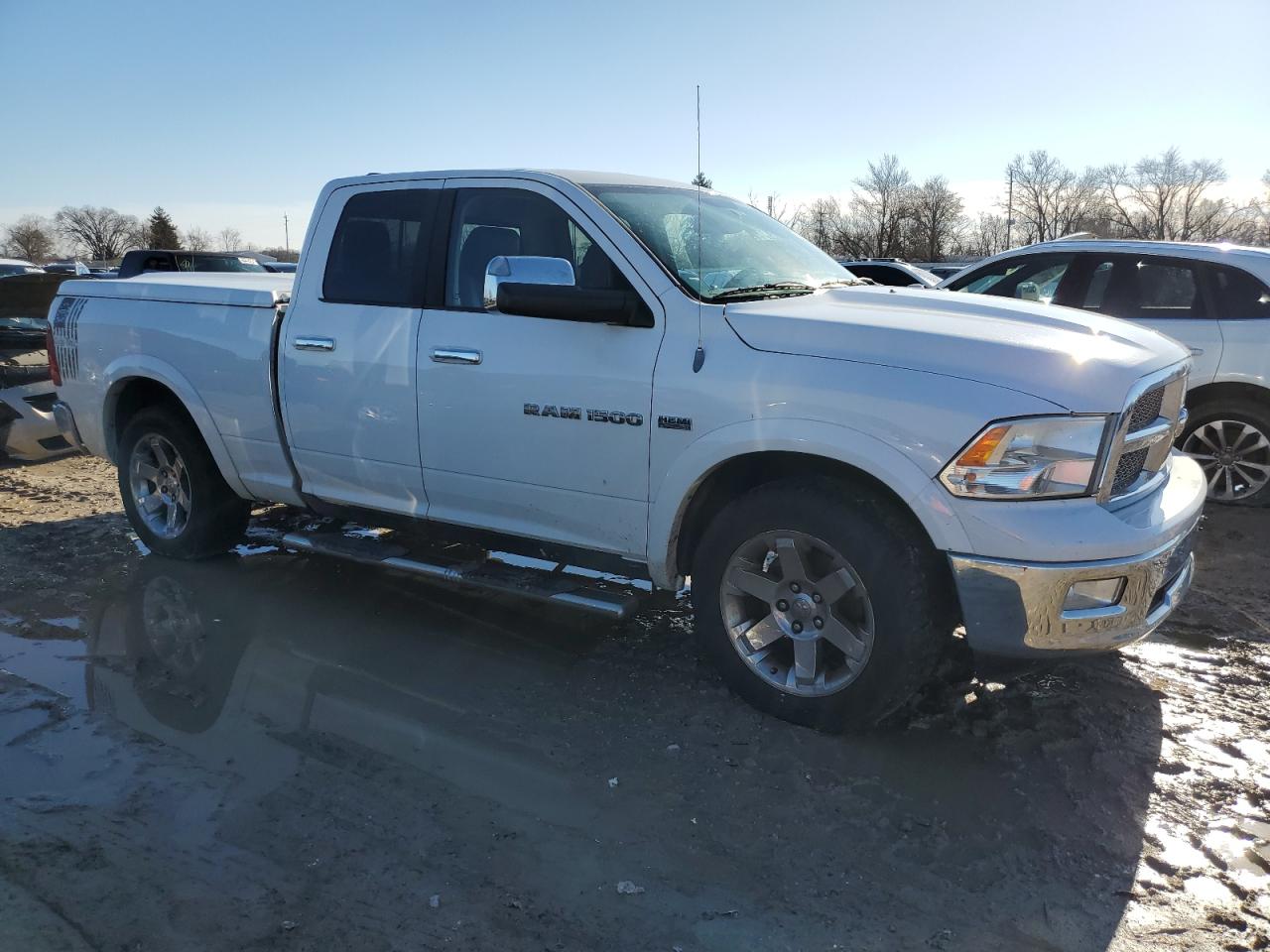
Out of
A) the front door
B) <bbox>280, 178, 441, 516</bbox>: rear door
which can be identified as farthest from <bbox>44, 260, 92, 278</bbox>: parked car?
the front door

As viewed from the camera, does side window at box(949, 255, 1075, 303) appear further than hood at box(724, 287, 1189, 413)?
Yes

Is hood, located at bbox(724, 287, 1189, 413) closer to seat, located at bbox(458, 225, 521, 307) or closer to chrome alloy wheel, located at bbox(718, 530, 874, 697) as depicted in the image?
chrome alloy wheel, located at bbox(718, 530, 874, 697)

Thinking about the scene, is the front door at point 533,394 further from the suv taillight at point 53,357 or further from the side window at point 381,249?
the suv taillight at point 53,357

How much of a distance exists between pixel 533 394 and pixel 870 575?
155 cm

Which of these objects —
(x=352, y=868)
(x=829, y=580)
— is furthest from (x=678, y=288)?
(x=352, y=868)

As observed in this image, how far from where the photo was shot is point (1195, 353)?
6352 millimetres

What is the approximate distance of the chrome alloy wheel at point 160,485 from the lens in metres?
5.55

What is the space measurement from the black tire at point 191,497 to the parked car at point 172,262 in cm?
802

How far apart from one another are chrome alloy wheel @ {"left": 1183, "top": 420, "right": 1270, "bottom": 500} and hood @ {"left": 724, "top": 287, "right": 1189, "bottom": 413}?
3288 mm

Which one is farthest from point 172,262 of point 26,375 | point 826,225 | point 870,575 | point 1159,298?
point 826,225

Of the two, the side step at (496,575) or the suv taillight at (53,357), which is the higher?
the suv taillight at (53,357)

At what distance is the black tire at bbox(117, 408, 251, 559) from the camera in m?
5.39

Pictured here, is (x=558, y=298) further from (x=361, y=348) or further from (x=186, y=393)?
(x=186, y=393)

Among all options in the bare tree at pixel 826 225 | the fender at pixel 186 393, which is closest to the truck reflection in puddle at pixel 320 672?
the fender at pixel 186 393
